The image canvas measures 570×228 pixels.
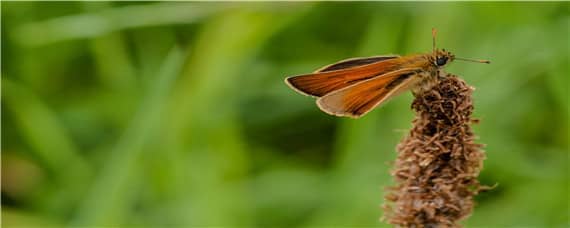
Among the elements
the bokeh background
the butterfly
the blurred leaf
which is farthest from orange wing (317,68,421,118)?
the bokeh background

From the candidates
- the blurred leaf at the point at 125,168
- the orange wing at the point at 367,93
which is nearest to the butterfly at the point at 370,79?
the orange wing at the point at 367,93

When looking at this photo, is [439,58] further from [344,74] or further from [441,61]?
[344,74]

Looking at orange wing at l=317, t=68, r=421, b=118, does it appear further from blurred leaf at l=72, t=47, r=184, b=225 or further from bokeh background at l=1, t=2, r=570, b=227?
bokeh background at l=1, t=2, r=570, b=227

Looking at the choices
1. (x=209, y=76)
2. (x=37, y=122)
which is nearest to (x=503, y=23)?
(x=209, y=76)

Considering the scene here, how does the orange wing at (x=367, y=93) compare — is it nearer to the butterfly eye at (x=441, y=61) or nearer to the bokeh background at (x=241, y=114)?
the butterfly eye at (x=441, y=61)

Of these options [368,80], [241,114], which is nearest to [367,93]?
[368,80]

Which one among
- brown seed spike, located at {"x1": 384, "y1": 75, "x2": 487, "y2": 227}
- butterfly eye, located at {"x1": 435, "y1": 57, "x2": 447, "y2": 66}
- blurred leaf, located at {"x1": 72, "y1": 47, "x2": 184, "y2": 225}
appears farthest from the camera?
blurred leaf, located at {"x1": 72, "y1": 47, "x2": 184, "y2": 225}
